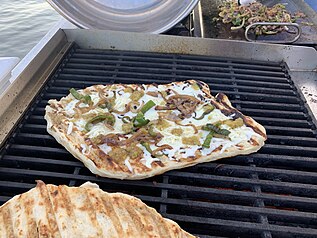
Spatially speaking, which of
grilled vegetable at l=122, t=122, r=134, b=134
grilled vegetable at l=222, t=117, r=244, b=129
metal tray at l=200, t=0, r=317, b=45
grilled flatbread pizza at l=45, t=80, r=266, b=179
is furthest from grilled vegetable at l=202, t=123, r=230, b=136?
metal tray at l=200, t=0, r=317, b=45

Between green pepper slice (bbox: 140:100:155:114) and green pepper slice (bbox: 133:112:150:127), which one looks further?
green pepper slice (bbox: 140:100:155:114)

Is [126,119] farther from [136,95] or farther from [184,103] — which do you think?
[184,103]

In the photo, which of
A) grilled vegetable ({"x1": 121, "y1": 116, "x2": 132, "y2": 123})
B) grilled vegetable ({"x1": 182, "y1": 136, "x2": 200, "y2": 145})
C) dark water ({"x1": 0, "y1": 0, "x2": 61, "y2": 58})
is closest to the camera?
grilled vegetable ({"x1": 182, "y1": 136, "x2": 200, "y2": 145})

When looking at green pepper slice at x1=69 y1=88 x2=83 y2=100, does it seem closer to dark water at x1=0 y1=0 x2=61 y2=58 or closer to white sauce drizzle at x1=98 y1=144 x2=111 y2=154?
white sauce drizzle at x1=98 y1=144 x2=111 y2=154

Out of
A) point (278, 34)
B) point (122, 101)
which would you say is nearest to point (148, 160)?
point (122, 101)

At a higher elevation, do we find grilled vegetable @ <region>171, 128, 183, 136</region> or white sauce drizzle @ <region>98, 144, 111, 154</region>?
white sauce drizzle @ <region>98, 144, 111, 154</region>

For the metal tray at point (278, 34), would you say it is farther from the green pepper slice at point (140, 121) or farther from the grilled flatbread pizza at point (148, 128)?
the green pepper slice at point (140, 121)
